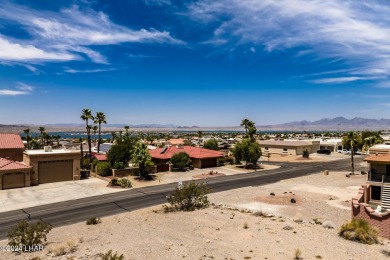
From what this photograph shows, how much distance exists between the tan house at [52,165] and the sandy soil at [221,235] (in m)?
24.2

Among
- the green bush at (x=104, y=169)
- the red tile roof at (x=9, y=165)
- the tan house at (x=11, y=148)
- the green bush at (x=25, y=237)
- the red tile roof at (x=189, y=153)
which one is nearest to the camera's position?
the green bush at (x=25, y=237)

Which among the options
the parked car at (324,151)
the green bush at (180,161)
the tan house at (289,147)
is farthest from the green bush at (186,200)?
the parked car at (324,151)

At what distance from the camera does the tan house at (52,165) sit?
47.4 meters

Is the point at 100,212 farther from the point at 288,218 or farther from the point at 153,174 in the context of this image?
the point at 153,174

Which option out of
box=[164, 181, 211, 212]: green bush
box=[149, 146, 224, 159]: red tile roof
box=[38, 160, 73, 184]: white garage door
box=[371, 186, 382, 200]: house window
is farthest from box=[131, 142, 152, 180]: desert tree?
box=[371, 186, 382, 200]: house window

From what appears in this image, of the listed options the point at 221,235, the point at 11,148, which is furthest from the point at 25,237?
the point at 11,148

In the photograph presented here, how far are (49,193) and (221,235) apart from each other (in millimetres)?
29620

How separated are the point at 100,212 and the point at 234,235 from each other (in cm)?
1641

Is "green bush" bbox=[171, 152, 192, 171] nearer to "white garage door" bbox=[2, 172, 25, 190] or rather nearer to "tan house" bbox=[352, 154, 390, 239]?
"white garage door" bbox=[2, 172, 25, 190]

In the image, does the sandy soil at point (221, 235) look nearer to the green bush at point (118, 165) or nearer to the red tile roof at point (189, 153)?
the green bush at point (118, 165)

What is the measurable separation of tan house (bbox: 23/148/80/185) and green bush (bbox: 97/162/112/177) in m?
3.62

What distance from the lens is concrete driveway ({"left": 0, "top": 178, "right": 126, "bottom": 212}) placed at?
36656 mm

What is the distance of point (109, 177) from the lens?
172 ft

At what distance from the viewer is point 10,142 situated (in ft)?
173
